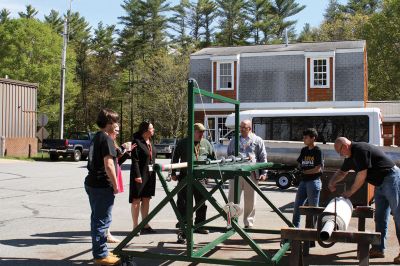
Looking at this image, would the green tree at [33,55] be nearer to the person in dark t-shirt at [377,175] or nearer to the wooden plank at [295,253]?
the person in dark t-shirt at [377,175]

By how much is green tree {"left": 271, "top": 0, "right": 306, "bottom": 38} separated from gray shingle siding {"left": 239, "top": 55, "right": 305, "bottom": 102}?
3034 centimetres

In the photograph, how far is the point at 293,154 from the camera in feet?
59.4

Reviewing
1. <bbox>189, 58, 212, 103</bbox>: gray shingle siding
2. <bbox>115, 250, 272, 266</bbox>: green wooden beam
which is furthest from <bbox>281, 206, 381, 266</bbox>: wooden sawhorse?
<bbox>189, 58, 212, 103</bbox>: gray shingle siding

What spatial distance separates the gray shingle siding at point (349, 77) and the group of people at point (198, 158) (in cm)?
2161

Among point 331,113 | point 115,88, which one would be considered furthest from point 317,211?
point 115,88

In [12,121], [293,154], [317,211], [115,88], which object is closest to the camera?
[317,211]

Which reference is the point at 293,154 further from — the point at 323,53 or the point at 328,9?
the point at 328,9

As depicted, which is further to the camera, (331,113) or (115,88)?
(115,88)

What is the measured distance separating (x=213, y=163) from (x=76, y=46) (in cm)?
6181

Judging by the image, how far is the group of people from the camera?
21.3ft

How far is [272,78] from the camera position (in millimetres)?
30719

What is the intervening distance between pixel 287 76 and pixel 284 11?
32.9 m

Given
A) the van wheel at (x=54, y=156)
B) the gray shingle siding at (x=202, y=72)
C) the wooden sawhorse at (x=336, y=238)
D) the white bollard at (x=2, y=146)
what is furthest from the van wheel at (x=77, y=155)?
the wooden sawhorse at (x=336, y=238)

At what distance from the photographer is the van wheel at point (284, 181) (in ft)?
56.9
